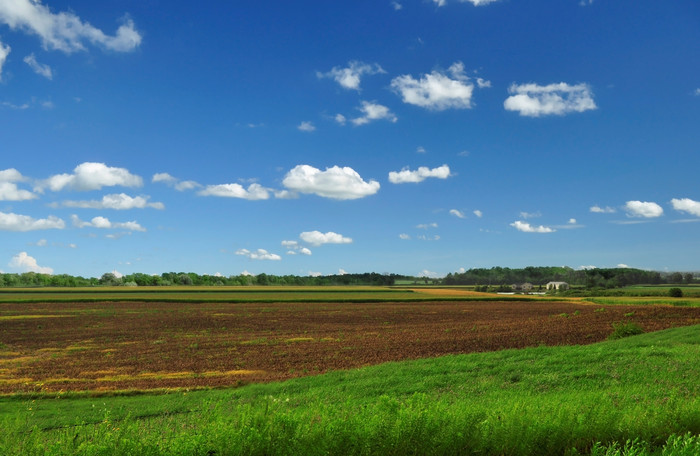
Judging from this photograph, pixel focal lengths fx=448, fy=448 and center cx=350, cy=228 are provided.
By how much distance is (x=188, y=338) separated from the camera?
33156 mm

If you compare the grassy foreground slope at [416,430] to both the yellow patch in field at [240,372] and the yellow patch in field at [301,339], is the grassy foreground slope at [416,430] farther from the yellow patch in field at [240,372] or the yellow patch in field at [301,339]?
the yellow patch in field at [301,339]

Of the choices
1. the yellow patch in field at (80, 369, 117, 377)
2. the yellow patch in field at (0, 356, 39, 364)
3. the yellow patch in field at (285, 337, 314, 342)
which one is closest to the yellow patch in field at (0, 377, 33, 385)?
the yellow patch in field at (80, 369, 117, 377)

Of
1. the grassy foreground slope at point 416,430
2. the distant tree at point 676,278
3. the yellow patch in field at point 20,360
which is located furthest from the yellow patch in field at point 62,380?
the distant tree at point 676,278

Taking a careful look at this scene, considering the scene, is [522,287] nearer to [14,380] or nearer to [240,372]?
[240,372]

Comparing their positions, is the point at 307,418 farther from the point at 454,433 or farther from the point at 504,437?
the point at 504,437

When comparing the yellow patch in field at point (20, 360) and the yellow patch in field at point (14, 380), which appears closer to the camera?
the yellow patch in field at point (14, 380)

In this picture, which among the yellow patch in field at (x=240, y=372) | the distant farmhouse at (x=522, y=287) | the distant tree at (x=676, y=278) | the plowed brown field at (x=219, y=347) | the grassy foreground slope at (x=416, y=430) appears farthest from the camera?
the distant tree at (x=676, y=278)

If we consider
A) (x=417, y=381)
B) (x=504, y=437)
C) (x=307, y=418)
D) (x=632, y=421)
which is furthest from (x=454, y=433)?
(x=417, y=381)

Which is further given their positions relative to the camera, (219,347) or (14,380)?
(219,347)

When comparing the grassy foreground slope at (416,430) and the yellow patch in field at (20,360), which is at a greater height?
the grassy foreground slope at (416,430)

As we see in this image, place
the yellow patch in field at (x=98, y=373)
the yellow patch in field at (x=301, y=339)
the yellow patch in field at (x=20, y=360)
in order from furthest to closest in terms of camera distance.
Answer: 1. the yellow patch in field at (x=301, y=339)
2. the yellow patch in field at (x=20, y=360)
3. the yellow patch in field at (x=98, y=373)

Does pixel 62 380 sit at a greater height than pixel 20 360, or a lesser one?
greater

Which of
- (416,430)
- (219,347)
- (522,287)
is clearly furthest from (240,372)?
(522,287)

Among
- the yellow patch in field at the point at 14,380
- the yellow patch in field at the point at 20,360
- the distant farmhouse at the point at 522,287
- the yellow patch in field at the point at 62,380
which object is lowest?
the distant farmhouse at the point at 522,287
